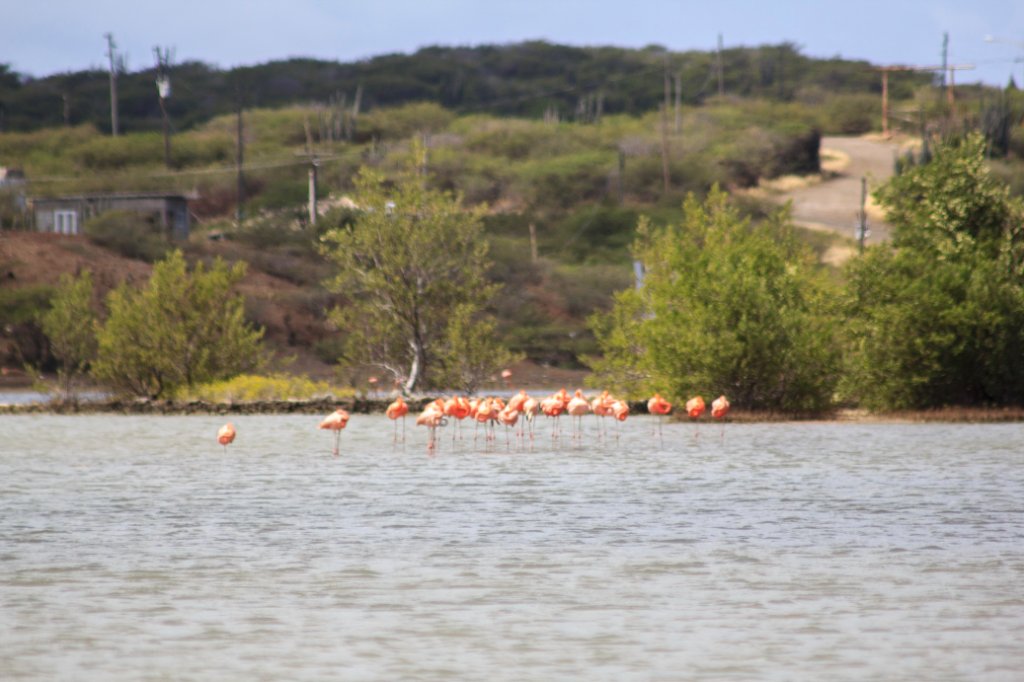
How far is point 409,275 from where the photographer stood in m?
37.9

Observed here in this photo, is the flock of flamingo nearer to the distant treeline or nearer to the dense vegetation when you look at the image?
the dense vegetation

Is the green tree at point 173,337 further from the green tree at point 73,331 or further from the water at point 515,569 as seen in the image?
the water at point 515,569

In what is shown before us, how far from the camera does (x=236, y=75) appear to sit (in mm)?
162875

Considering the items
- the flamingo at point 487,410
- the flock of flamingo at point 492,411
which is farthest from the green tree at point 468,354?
the flamingo at point 487,410

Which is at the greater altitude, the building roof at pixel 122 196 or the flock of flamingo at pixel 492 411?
the building roof at pixel 122 196

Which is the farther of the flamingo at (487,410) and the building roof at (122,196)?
the building roof at (122,196)

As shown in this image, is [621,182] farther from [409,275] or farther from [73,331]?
[409,275]

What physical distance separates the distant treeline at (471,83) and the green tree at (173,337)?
88351 mm

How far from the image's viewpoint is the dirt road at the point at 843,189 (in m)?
81.5

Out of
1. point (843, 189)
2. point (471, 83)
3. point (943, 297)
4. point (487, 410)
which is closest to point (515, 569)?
point (487, 410)

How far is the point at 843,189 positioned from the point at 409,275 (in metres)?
58.8

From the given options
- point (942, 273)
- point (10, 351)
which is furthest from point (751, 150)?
point (942, 273)

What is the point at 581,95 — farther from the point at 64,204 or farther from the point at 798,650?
the point at 798,650

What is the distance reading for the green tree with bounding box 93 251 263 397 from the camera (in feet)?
124
